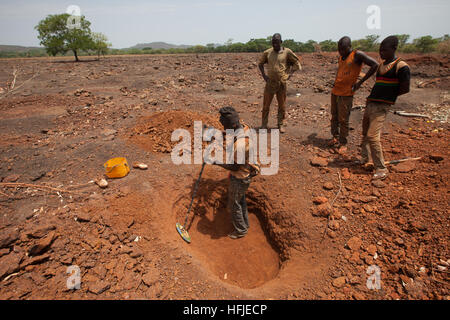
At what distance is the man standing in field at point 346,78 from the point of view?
387 centimetres

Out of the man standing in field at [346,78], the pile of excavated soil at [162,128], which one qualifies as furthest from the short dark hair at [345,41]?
the pile of excavated soil at [162,128]

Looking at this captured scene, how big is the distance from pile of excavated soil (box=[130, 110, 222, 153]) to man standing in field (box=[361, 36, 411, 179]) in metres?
3.33

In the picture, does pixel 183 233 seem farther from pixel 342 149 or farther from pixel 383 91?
pixel 383 91

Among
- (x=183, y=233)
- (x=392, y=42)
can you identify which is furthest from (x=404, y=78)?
(x=183, y=233)

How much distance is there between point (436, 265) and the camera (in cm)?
245

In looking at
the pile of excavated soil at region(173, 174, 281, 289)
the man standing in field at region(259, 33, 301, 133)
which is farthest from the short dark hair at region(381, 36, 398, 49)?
the pile of excavated soil at region(173, 174, 281, 289)

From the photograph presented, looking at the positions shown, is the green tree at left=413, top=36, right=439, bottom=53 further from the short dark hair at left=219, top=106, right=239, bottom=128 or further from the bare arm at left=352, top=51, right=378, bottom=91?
the short dark hair at left=219, top=106, right=239, bottom=128

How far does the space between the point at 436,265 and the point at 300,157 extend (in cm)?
260

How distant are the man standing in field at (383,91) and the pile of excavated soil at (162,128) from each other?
3.33 m

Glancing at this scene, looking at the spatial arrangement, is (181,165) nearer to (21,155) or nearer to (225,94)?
(21,155)

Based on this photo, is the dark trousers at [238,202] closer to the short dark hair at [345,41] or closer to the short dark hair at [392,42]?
the short dark hair at [392,42]

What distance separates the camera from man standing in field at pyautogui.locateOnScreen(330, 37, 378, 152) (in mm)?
3873

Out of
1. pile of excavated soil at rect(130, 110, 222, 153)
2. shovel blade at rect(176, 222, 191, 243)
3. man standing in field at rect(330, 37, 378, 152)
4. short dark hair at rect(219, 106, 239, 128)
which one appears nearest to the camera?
short dark hair at rect(219, 106, 239, 128)

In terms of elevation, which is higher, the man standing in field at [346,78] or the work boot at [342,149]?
the man standing in field at [346,78]
